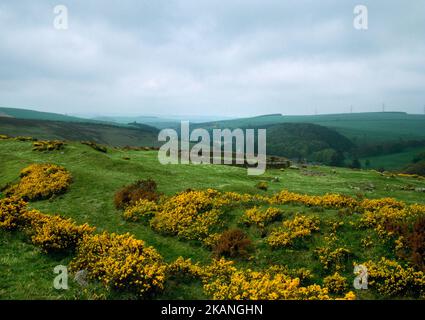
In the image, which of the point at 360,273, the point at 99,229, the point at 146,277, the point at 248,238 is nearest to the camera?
the point at 146,277

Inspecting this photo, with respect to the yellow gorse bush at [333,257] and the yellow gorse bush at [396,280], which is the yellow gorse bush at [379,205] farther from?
the yellow gorse bush at [396,280]

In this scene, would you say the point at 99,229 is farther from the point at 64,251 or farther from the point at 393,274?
the point at 393,274

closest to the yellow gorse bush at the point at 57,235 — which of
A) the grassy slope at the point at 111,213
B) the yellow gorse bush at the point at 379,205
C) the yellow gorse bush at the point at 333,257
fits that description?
the grassy slope at the point at 111,213

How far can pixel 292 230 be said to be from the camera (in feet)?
64.2

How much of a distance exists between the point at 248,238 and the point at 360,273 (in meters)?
6.05

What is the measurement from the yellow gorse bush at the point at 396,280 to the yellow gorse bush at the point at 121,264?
9046 millimetres

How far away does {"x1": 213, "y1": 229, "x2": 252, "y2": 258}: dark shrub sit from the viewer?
60.6ft

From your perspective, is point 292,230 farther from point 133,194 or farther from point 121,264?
point 133,194

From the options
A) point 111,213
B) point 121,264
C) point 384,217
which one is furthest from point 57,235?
point 384,217

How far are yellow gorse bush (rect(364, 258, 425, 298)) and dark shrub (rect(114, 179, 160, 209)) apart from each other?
52.5 ft

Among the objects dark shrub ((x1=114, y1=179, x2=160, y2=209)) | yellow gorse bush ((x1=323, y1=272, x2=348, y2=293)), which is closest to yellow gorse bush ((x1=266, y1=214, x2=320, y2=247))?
yellow gorse bush ((x1=323, y1=272, x2=348, y2=293))

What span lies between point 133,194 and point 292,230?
12.6 metres
